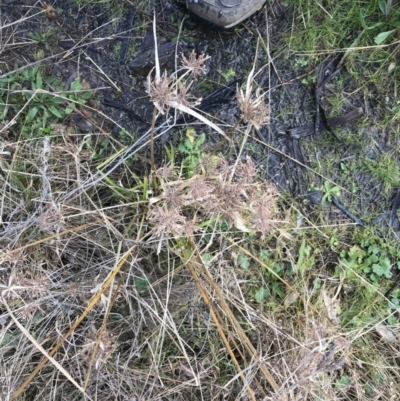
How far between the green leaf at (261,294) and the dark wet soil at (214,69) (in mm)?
400

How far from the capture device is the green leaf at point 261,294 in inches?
71.2

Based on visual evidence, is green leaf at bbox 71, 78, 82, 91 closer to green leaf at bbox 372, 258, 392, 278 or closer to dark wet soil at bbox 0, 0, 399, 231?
dark wet soil at bbox 0, 0, 399, 231

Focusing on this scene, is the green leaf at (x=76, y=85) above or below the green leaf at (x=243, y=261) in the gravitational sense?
above

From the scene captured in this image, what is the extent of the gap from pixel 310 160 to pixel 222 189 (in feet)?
2.23

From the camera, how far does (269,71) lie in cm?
186

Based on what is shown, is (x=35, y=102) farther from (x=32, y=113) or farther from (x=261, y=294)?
(x=261, y=294)

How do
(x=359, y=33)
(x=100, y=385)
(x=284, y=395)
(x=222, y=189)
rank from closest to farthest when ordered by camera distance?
(x=222, y=189), (x=284, y=395), (x=100, y=385), (x=359, y=33)

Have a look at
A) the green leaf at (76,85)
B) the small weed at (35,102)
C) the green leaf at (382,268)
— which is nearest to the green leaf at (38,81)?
the small weed at (35,102)

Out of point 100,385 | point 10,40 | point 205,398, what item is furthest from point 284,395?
point 10,40

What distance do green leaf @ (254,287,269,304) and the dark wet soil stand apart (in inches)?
15.8

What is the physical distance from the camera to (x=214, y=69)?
73.1 inches

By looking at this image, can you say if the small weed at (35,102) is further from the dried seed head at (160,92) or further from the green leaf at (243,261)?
the green leaf at (243,261)

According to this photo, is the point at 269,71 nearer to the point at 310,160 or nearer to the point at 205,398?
the point at 310,160

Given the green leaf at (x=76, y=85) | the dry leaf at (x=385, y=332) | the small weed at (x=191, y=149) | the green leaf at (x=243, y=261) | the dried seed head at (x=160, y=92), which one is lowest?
the dry leaf at (x=385, y=332)
